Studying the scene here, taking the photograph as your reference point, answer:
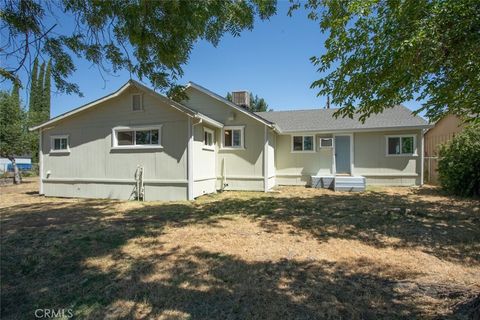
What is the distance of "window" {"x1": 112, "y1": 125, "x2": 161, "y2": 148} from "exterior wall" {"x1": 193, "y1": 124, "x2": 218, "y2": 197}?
136 centimetres

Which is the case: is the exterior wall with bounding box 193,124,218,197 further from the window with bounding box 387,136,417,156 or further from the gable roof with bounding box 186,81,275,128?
the window with bounding box 387,136,417,156

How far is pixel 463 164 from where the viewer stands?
9703 millimetres

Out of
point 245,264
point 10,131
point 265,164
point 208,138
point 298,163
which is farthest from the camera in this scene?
point 10,131

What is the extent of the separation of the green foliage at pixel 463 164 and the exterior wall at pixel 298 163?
4677 mm

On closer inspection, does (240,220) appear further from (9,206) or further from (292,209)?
(9,206)

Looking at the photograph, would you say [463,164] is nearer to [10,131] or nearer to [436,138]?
[436,138]

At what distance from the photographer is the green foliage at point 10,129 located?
16.3 metres

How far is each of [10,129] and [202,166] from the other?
1351cm

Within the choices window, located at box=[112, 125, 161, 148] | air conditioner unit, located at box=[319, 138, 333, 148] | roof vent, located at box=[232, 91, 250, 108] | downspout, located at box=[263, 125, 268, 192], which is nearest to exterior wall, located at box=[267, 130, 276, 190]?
downspout, located at box=[263, 125, 268, 192]

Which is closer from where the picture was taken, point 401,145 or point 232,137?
point 232,137

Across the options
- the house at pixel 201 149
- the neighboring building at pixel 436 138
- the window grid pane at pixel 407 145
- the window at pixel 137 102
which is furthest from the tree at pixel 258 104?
the window at pixel 137 102

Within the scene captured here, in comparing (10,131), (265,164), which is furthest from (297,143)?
(10,131)

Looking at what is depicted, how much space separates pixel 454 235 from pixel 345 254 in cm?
249

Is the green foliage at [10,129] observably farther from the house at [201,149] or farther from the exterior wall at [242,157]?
the exterior wall at [242,157]
